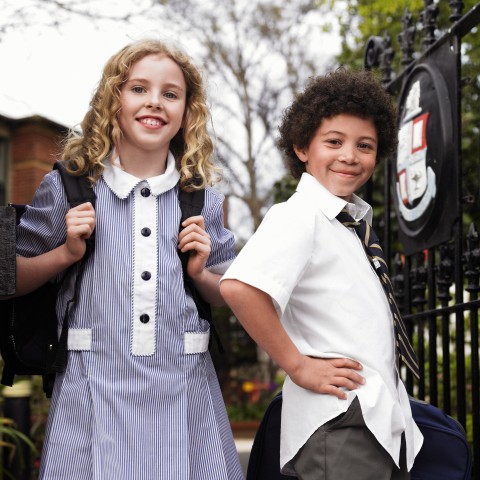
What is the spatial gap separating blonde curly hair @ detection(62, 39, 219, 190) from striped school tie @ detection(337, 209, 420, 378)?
0.50m

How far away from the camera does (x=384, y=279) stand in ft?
7.11

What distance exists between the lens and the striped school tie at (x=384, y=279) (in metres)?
2.11

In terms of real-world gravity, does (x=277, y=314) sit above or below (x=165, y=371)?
above

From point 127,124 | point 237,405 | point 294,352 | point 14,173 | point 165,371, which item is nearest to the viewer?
point 294,352

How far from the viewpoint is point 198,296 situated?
2369 millimetres

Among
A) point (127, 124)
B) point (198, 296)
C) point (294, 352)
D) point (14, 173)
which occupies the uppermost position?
point (14, 173)

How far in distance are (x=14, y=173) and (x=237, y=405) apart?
565 centimetres

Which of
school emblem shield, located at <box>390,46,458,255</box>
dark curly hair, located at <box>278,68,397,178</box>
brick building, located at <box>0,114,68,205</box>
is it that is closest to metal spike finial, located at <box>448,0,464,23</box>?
school emblem shield, located at <box>390,46,458,255</box>

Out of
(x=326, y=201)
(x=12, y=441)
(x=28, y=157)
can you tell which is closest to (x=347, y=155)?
(x=326, y=201)

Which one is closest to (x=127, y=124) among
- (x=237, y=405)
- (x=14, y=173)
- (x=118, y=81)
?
(x=118, y=81)

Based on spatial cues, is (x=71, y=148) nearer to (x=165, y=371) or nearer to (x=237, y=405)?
(x=165, y=371)

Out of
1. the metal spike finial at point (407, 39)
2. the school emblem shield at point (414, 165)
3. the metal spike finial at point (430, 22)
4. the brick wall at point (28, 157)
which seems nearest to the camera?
the school emblem shield at point (414, 165)

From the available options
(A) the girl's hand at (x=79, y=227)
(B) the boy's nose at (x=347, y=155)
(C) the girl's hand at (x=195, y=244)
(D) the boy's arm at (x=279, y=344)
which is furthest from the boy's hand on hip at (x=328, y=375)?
(A) the girl's hand at (x=79, y=227)

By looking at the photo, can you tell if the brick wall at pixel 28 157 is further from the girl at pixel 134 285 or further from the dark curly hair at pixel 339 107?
the dark curly hair at pixel 339 107
